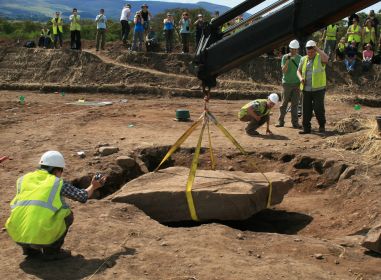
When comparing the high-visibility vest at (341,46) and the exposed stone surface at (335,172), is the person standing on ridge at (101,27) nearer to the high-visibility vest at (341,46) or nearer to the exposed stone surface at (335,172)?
the high-visibility vest at (341,46)

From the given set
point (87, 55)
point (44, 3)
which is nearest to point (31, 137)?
point (87, 55)

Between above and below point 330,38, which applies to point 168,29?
above

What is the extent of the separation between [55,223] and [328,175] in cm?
521

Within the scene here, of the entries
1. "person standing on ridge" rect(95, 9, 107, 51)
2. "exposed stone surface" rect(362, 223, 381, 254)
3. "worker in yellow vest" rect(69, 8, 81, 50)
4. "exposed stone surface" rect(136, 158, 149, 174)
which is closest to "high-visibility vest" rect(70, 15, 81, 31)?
"worker in yellow vest" rect(69, 8, 81, 50)

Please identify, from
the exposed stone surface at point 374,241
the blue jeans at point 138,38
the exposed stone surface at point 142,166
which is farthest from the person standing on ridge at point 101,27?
the exposed stone surface at point 374,241

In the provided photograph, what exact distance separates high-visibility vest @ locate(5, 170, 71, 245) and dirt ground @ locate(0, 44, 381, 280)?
1.10ft

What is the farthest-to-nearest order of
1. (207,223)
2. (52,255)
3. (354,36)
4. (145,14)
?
1. (145,14)
2. (354,36)
3. (207,223)
4. (52,255)

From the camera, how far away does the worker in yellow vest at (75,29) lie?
73.7 ft

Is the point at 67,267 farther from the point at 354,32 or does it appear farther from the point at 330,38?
the point at 354,32

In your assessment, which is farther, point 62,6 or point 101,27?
point 62,6

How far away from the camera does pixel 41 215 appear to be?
5.71m

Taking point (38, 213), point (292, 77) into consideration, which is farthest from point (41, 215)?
point (292, 77)

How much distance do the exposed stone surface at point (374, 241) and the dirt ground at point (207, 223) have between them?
108 millimetres

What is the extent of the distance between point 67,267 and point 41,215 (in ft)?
1.97
